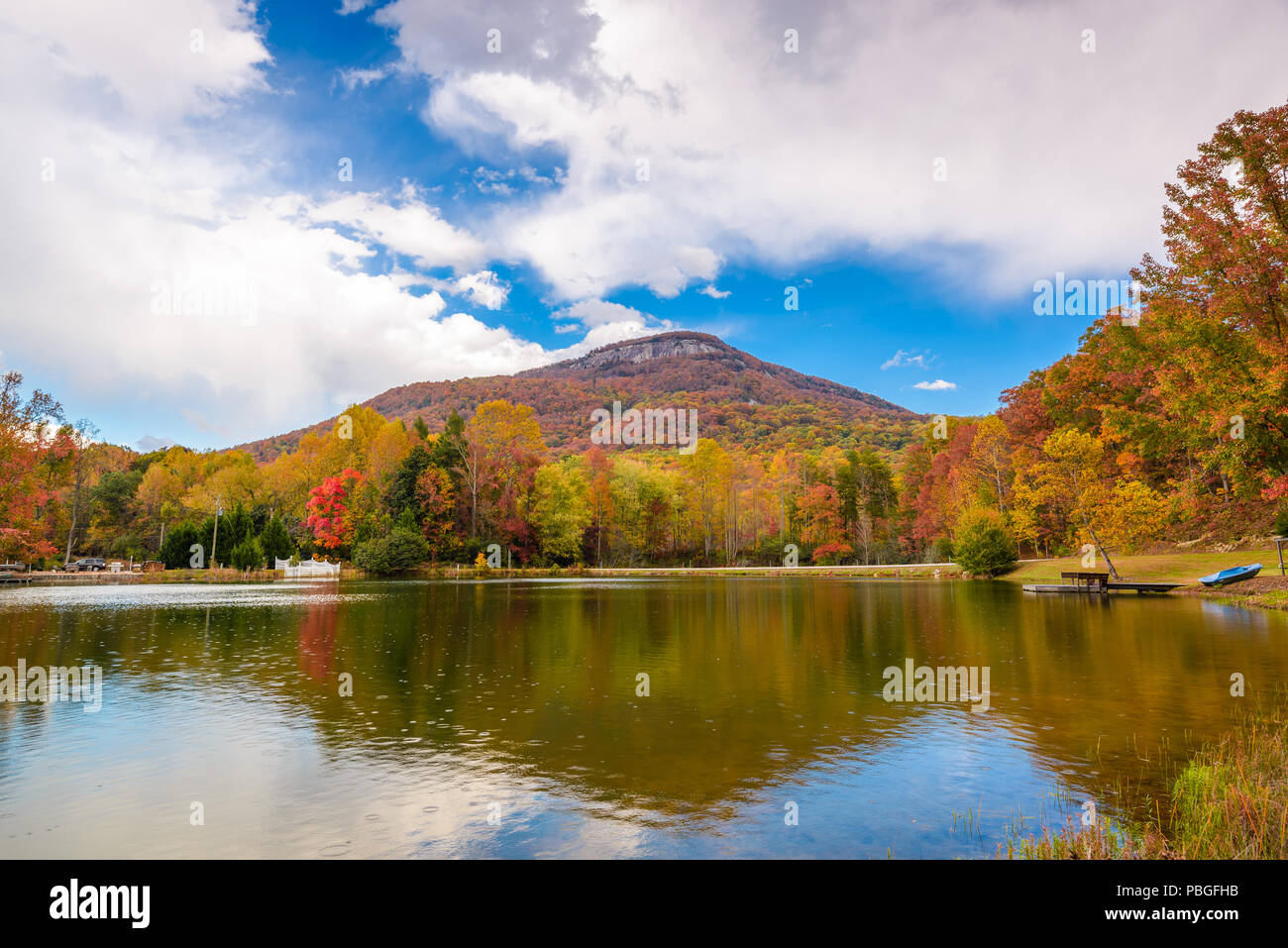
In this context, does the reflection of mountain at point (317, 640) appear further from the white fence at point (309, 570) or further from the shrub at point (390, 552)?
the white fence at point (309, 570)

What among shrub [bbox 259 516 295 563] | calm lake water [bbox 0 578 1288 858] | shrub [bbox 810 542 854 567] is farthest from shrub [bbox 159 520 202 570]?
shrub [bbox 810 542 854 567]

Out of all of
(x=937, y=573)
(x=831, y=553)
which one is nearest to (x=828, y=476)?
(x=831, y=553)

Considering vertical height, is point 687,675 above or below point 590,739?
below

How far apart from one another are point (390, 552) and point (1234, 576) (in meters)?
52.5

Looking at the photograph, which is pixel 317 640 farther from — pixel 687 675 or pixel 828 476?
pixel 828 476

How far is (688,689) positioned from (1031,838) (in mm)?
6848

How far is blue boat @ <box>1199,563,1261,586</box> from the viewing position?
28578 millimetres

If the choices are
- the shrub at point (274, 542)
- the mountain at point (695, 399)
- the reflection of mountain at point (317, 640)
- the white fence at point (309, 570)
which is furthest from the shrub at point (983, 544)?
the shrub at point (274, 542)

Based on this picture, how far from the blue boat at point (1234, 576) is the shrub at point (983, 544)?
50.3 feet

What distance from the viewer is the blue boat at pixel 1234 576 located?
93.8 feet

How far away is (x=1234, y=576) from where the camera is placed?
2919 cm

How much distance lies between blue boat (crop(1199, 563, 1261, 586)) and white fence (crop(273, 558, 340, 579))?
56.0 m

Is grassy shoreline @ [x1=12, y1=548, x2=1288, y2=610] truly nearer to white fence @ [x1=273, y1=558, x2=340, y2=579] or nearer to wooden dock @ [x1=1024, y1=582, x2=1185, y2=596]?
wooden dock @ [x1=1024, y1=582, x2=1185, y2=596]
